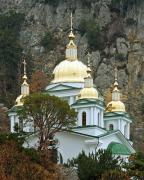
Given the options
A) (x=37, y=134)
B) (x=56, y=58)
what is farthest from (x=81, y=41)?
(x=37, y=134)

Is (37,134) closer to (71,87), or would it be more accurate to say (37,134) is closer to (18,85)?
(71,87)

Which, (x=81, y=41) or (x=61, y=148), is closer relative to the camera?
(x=61, y=148)

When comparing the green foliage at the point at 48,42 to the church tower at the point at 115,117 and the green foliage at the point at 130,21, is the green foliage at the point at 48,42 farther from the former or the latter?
the church tower at the point at 115,117

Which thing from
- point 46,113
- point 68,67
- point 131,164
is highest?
point 68,67

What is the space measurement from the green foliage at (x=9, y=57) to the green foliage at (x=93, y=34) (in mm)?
7415

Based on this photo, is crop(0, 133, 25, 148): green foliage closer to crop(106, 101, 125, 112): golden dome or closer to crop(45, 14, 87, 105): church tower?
crop(45, 14, 87, 105): church tower

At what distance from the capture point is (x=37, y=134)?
57.2 m

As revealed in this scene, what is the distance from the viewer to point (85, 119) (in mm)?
58281

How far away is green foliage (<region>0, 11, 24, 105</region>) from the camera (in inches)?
3327

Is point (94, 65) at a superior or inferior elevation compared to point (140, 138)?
superior

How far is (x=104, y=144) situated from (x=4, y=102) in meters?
24.6

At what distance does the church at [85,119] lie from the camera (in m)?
57.6

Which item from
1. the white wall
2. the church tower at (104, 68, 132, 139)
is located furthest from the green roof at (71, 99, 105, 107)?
the church tower at (104, 68, 132, 139)

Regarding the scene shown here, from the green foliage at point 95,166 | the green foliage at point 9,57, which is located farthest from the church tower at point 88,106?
the green foliage at point 9,57
